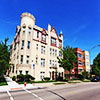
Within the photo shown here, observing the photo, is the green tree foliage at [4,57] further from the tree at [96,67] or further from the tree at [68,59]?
the tree at [96,67]

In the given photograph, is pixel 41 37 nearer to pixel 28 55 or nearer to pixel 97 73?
pixel 28 55

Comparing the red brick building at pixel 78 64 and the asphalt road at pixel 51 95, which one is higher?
the red brick building at pixel 78 64

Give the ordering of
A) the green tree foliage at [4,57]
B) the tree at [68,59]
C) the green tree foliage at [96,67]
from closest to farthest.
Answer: the green tree foliage at [4,57], the tree at [68,59], the green tree foliage at [96,67]

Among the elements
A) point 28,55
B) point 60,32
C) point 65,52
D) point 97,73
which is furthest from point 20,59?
point 97,73

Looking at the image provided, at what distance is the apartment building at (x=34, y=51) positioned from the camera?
25.8 m

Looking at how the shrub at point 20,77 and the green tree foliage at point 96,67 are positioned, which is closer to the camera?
the shrub at point 20,77

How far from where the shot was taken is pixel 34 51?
91.0 ft

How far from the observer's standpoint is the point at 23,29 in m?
27.5

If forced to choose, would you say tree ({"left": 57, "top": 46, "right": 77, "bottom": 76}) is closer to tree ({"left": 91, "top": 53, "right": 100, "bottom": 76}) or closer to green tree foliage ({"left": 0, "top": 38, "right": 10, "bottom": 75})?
green tree foliage ({"left": 0, "top": 38, "right": 10, "bottom": 75})

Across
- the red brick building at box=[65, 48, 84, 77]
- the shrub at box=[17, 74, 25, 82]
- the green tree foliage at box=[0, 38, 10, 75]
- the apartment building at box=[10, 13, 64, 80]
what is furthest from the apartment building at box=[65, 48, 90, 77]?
the green tree foliage at box=[0, 38, 10, 75]

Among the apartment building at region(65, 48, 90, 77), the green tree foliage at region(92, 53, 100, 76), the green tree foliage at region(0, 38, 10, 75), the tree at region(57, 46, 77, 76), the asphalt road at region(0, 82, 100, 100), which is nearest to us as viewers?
the asphalt road at region(0, 82, 100, 100)

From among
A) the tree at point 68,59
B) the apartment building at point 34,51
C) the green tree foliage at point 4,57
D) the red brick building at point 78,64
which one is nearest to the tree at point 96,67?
the red brick building at point 78,64

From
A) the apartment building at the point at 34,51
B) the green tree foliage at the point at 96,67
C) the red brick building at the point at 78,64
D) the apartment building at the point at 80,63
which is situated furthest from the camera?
the apartment building at the point at 80,63

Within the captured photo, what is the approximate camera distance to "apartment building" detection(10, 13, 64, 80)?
25781 mm
